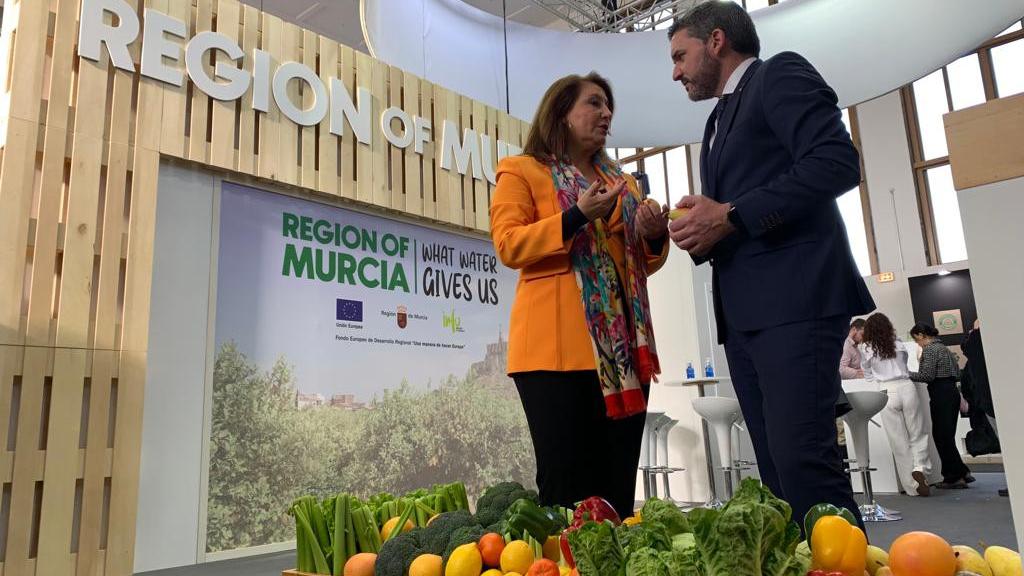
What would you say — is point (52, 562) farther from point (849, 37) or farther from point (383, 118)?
point (849, 37)

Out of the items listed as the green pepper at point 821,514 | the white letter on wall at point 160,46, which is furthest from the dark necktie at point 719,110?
the white letter on wall at point 160,46

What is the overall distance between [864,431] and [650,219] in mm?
4532

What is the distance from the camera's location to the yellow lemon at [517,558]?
1.42 meters

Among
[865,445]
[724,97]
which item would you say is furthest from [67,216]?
[865,445]

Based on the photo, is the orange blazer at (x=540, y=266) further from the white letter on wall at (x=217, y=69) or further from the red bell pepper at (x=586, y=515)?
the white letter on wall at (x=217, y=69)

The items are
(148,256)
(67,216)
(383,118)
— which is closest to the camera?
(67,216)

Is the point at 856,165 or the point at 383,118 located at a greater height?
the point at 383,118

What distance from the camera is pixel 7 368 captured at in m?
3.14

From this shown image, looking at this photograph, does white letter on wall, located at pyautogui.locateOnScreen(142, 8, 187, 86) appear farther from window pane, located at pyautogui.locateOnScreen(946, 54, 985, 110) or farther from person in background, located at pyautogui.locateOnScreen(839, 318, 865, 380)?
window pane, located at pyautogui.locateOnScreen(946, 54, 985, 110)

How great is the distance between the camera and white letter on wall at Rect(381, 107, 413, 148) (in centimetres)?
504

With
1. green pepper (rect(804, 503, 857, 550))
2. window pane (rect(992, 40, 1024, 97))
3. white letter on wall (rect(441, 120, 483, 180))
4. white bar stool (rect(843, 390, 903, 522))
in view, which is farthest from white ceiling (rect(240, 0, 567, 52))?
green pepper (rect(804, 503, 857, 550))

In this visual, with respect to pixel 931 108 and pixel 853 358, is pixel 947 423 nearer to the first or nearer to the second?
pixel 853 358

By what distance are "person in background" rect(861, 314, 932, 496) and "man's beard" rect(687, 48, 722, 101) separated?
5.33 meters

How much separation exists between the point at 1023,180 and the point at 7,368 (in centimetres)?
371
